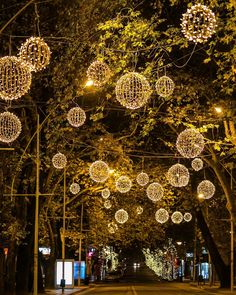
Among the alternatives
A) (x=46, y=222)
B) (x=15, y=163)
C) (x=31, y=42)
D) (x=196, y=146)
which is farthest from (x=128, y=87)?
(x=46, y=222)

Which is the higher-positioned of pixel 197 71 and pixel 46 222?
pixel 197 71

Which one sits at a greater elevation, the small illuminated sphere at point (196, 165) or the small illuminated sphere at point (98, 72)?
the small illuminated sphere at point (98, 72)

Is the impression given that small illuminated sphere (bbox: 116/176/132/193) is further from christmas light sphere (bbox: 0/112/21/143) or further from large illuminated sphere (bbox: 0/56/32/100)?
large illuminated sphere (bbox: 0/56/32/100)

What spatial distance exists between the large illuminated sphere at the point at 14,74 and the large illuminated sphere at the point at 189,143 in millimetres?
9188

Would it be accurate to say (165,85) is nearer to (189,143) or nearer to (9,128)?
(9,128)

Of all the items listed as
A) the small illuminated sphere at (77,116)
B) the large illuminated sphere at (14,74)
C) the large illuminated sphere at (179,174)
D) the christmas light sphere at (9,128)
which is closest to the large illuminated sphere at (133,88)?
the large illuminated sphere at (14,74)

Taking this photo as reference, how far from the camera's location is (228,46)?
24.4 meters

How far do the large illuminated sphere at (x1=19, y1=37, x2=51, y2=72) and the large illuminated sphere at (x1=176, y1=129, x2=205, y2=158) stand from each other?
365 inches

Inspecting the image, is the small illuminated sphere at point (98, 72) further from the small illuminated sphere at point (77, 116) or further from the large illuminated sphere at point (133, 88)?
the small illuminated sphere at point (77, 116)

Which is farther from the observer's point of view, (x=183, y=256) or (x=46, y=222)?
(x=183, y=256)

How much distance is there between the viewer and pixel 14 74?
48.8 feet

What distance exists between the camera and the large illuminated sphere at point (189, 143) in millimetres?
23087

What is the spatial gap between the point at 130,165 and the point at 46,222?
12229mm

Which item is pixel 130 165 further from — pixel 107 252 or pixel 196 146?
pixel 107 252
